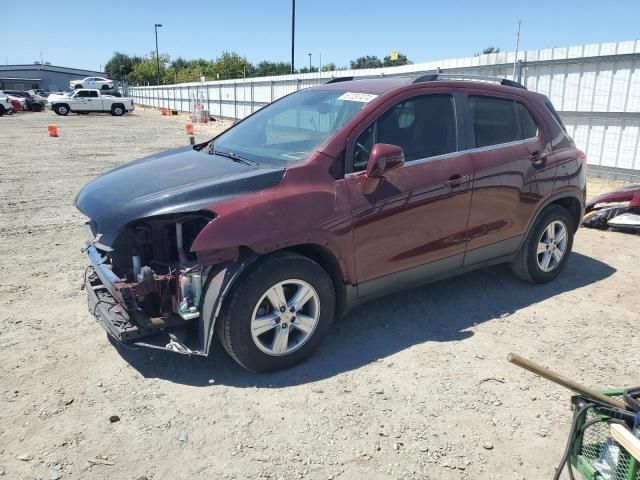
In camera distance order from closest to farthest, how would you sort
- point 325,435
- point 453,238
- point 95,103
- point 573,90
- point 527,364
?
point 527,364 → point 325,435 → point 453,238 → point 573,90 → point 95,103

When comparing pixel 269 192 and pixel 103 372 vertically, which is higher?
pixel 269 192

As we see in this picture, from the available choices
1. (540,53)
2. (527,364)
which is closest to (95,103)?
(540,53)

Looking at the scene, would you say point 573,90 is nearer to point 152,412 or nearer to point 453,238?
point 453,238

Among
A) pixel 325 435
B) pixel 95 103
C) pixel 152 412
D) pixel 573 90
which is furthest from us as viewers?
pixel 95 103

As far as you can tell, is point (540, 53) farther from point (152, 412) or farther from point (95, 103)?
point (95, 103)

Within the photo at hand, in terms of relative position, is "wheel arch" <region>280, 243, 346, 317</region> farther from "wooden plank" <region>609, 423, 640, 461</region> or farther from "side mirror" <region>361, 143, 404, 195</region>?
"wooden plank" <region>609, 423, 640, 461</region>

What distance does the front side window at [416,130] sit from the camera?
3664 mm

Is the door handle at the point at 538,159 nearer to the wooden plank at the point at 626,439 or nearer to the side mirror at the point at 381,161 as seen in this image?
the side mirror at the point at 381,161

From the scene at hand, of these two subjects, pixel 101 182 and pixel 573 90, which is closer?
pixel 101 182

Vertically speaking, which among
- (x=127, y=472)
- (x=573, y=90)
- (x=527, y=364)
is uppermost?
(x=573, y=90)

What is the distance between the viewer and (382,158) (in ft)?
11.1

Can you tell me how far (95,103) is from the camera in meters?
38.8

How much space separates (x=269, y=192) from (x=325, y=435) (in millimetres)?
1509

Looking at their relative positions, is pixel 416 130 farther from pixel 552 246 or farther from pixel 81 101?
pixel 81 101
